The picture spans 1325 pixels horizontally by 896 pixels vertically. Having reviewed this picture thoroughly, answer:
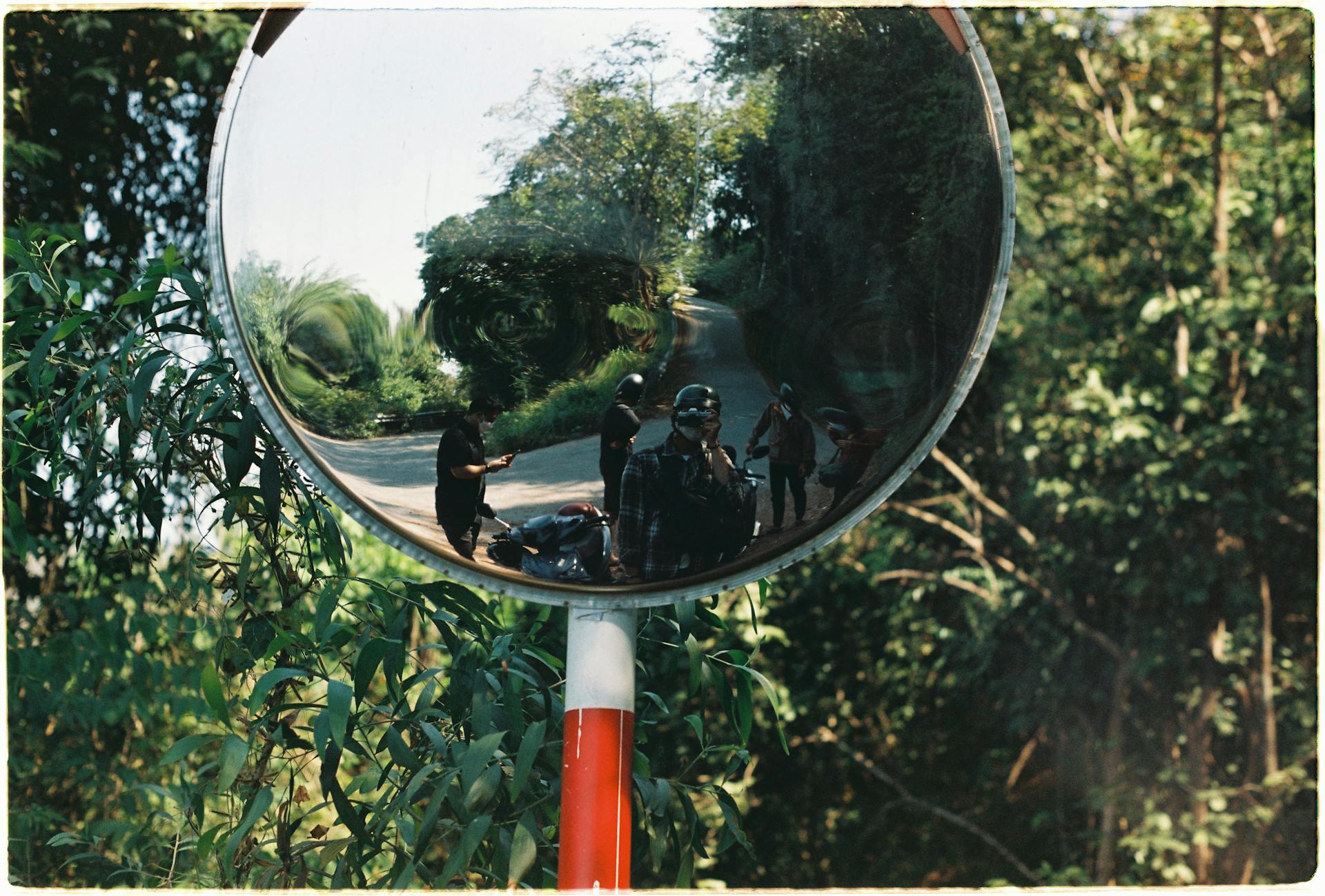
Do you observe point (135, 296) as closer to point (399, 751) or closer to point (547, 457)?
point (399, 751)

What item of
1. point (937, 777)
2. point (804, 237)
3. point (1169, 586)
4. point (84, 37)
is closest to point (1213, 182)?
point (1169, 586)

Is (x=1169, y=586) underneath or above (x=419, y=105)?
underneath

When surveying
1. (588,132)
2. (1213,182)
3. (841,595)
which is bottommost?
(841,595)

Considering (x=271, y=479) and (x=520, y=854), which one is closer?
(x=520, y=854)

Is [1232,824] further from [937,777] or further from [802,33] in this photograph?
[802,33]

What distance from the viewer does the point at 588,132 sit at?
0.72 meters

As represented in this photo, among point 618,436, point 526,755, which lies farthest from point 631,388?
point 526,755

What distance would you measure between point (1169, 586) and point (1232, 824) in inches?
28.9

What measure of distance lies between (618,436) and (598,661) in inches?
5.1

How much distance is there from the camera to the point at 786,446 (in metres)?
0.76

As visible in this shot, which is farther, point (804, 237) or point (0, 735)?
point (0, 735)

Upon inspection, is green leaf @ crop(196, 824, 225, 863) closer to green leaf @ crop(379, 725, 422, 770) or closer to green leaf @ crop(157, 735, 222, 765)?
green leaf @ crop(157, 735, 222, 765)

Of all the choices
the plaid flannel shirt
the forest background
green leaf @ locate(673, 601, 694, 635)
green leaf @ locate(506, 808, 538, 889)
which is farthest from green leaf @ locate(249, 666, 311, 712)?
the forest background

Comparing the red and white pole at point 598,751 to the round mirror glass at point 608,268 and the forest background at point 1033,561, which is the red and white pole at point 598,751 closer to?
the round mirror glass at point 608,268
